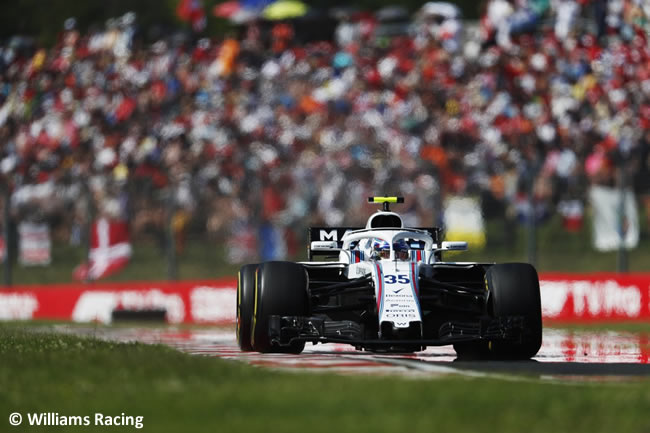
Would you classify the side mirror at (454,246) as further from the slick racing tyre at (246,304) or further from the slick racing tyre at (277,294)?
the slick racing tyre at (246,304)

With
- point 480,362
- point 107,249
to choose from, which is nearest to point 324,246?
point 480,362

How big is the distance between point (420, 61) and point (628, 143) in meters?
8.22

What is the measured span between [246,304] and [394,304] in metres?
1.68

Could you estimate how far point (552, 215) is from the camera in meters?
30.2

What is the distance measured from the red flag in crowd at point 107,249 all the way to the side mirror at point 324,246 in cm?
1917

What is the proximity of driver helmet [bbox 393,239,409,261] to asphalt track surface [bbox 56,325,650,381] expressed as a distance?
41.1 inches

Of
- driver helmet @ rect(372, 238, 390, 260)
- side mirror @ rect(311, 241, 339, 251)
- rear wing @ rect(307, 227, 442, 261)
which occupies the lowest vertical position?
driver helmet @ rect(372, 238, 390, 260)

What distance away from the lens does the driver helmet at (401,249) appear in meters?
15.2

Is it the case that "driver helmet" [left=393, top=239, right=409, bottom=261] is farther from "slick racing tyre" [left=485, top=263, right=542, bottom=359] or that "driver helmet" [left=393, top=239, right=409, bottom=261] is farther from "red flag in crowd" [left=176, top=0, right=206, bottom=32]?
"red flag in crowd" [left=176, top=0, right=206, bottom=32]

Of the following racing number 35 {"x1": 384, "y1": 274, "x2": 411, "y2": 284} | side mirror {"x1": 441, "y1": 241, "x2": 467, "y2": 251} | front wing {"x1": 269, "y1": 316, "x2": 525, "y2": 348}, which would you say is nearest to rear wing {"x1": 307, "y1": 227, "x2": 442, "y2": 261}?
side mirror {"x1": 441, "y1": 241, "x2": 467, "y2": 251}

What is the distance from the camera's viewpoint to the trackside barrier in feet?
88.6

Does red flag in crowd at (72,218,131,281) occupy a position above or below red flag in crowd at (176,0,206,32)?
below

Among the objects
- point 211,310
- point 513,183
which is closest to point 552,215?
point 513,183

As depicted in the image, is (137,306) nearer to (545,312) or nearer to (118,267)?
(118,267)
